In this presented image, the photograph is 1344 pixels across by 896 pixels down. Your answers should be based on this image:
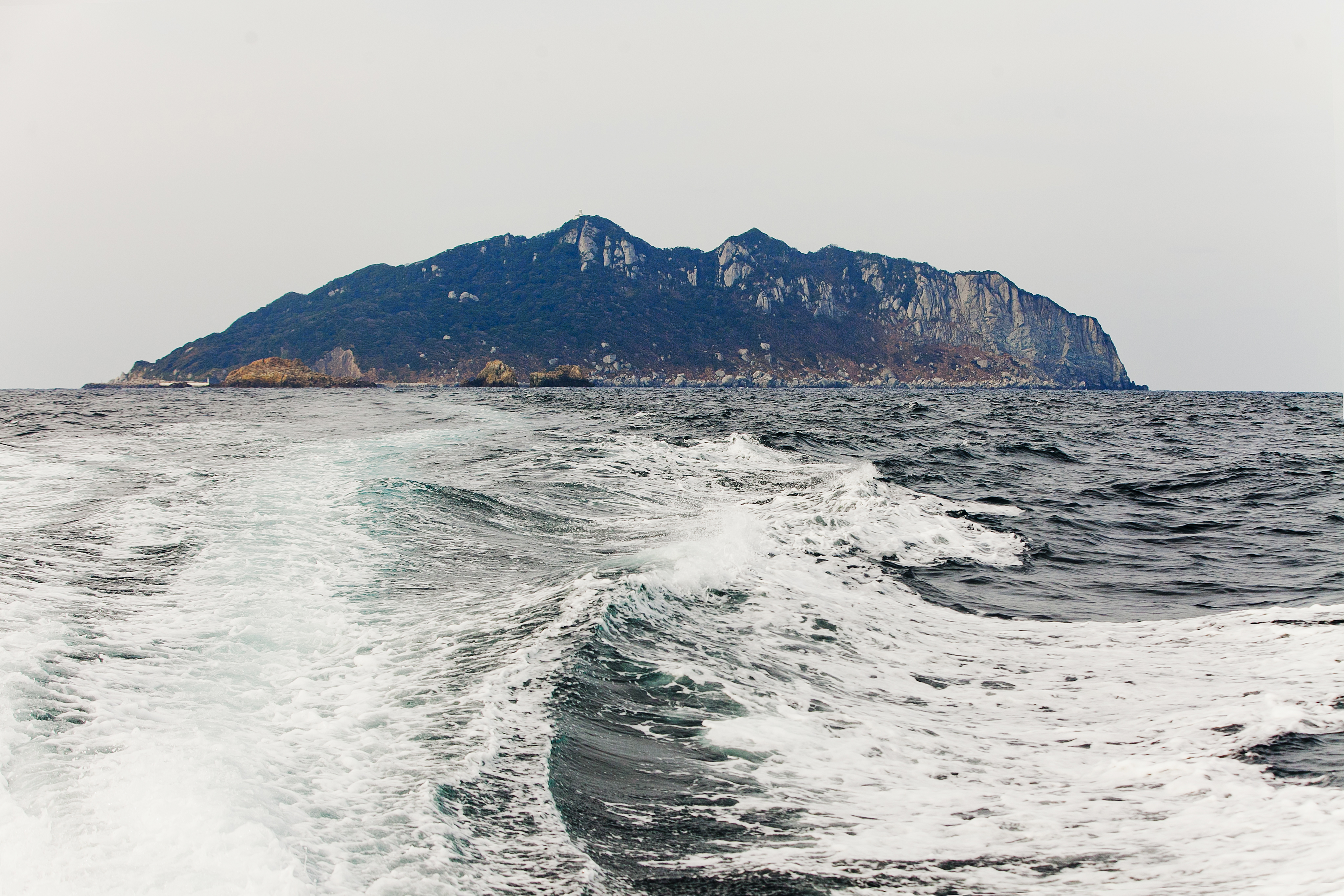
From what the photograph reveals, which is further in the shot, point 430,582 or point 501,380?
point 501,380

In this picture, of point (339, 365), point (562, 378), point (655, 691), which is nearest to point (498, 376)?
point (562, 378)

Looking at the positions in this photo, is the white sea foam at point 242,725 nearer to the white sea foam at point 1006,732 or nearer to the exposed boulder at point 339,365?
the white sea foam at point 1006,732

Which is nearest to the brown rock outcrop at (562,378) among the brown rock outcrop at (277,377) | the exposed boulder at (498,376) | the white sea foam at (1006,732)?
the exposed boulder at (498,376)

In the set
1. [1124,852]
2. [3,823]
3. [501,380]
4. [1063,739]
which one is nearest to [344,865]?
[3,823]

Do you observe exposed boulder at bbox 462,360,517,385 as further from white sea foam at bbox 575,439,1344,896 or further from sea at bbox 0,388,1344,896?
white sea foam at bbox 575,439,1344,896

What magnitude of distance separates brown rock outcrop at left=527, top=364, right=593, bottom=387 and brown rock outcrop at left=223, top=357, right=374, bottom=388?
33.0 m

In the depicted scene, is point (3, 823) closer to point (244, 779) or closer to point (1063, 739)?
point (244, 779)

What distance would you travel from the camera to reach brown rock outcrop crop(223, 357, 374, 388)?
407ft

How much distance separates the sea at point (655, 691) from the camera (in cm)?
349

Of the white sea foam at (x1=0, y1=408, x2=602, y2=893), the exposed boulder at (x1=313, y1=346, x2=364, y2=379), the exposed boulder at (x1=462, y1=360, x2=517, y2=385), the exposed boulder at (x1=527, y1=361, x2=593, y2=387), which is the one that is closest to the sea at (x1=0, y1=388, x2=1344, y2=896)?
the white sea foam at (x1=0, y1=408, x2=602, y2=893)

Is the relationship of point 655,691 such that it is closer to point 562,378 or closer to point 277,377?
point 277,377

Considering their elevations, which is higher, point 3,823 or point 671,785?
point 3,823

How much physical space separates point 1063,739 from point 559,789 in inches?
132

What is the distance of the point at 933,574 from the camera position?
31.6 ft
